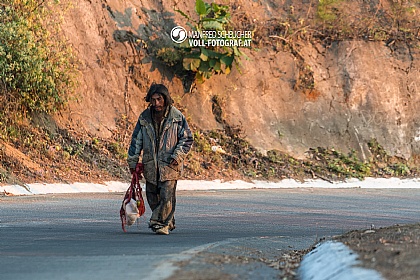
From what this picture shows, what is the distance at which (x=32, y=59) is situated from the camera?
2586 centimetres

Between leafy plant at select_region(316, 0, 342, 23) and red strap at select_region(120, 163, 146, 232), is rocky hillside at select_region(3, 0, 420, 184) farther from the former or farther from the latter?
red strap at select_region(120, 163, 146, 232)

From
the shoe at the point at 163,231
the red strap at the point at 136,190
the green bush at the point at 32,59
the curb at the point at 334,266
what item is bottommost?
the curb at the point at 334,266

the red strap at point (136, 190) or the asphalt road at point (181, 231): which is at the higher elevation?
the red strap at point (136, 190)

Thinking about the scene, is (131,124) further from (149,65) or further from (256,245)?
(256,245)


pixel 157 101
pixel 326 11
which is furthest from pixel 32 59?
pixel 326 11

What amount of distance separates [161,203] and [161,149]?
788 mm

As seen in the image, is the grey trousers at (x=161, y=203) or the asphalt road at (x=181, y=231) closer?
the asphalt road at (x=181, y=231)

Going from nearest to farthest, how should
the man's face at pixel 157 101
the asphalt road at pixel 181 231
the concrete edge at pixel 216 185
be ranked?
the asphalt road at pixel 181 231 < the man's face at pixel 157 101 < the concrete edge at pixel 216 185

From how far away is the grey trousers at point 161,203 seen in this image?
43.0ft


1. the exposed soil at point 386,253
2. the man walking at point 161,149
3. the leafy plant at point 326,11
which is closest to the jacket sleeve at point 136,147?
the man walking at point 161,149

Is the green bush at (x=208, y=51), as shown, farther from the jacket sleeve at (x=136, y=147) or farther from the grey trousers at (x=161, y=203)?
the grey trousers at (x=161, y=203)

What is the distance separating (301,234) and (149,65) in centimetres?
2184

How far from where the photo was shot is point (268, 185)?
101ft

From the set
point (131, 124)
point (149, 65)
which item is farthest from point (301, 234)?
point (149, 65)
